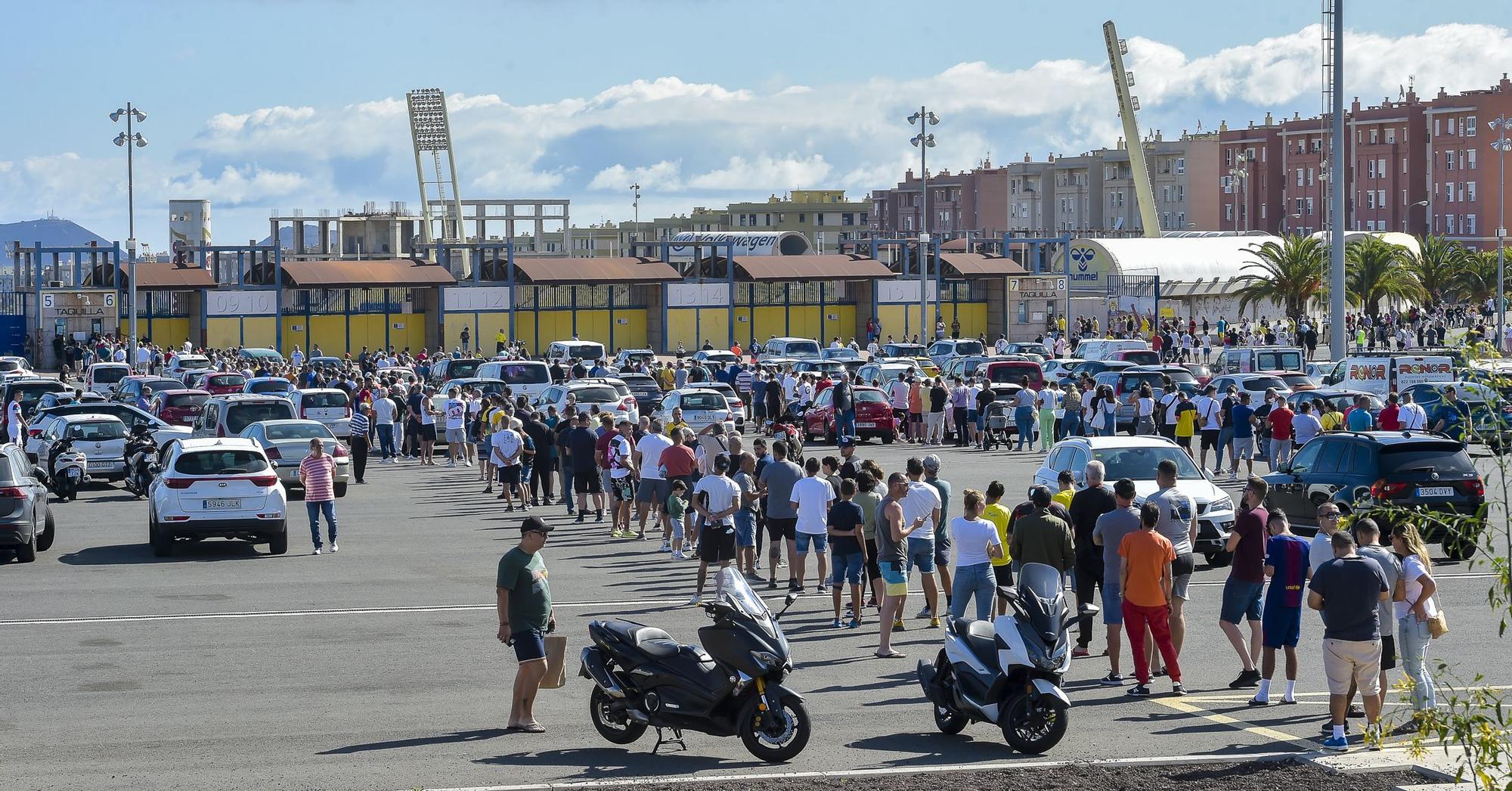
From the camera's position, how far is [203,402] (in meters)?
36.3

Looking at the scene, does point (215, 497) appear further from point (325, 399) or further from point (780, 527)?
point (325, 399)

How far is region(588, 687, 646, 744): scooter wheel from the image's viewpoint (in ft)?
36.8

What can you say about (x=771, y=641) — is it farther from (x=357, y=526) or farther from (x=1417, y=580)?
(x=357, y=526)

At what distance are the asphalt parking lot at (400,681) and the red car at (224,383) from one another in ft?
67.8

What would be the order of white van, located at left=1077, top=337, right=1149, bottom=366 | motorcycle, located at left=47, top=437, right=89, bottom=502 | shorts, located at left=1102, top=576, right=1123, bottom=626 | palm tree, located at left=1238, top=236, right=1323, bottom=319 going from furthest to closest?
palm tree, located at left=1238, top=236, right=1323, bottom=319
white van, located at left=1077, top=337, right=1149, bottom=366
motorcycle, located at left=47, top=437, right=89, bottom=502
shorts, located at left=1102, top=576, right=1123, bottom=626

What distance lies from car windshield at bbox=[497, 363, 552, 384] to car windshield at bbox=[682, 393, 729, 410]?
19.8ft

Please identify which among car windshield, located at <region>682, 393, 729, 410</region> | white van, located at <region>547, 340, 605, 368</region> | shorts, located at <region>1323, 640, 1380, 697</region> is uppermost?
white van, located at <region>547, 340, 605, 368</region>

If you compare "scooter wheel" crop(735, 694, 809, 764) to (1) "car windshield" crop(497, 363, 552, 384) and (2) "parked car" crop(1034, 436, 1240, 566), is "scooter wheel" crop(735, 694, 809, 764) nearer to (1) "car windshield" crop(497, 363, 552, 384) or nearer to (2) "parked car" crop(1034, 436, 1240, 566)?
(2) "parked car" crop(1034, 436, 1240, 566)

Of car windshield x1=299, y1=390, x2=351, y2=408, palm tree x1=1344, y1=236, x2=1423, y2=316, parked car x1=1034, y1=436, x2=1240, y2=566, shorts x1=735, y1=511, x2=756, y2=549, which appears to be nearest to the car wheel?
shorts x1=735, y1=511, x2=756, y2=549

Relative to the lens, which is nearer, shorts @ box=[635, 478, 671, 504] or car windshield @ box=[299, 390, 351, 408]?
shorts @ box=[635, 478, 671, 504]

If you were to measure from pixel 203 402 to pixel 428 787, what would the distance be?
28015mm

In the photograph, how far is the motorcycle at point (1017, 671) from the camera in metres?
11.0

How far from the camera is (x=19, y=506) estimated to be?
20188mm

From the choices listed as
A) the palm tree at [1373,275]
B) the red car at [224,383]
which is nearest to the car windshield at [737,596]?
the red car at [224,383]
